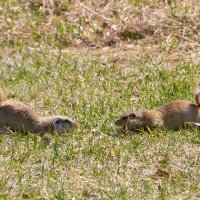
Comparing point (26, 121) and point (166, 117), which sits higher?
point (166, 117)

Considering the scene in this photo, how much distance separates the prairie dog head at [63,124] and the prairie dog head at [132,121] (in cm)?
43

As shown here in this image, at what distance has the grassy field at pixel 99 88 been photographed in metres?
5.77

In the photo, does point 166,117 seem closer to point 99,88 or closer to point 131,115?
point 131,115

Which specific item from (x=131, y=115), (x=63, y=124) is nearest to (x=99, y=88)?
(x=131, y=115)

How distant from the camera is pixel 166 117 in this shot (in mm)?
7090

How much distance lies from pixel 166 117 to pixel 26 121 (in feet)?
4.34

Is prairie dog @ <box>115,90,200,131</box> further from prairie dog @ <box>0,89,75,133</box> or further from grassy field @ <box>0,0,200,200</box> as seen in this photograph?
prairie dog @ <box>0,89,75,133</box>

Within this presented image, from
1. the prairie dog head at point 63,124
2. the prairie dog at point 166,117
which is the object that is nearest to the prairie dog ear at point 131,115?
the prairie dog at point 166,117

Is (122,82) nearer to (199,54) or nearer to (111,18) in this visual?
(199,54)

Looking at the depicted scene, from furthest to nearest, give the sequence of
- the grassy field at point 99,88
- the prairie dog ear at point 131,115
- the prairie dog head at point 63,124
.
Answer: the prairie dog ear at point 131,115 < the prairie dog head at point 63,124 < the grassy field at point 99,88

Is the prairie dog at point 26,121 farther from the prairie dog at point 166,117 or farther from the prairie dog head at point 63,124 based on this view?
the prairie dog at point 166,117

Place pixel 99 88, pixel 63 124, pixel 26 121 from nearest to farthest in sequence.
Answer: pixel 63 124, pixel 26 121, pixel 99 88

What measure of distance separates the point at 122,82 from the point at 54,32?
2000mm

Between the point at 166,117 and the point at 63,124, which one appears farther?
the point at 166,117
